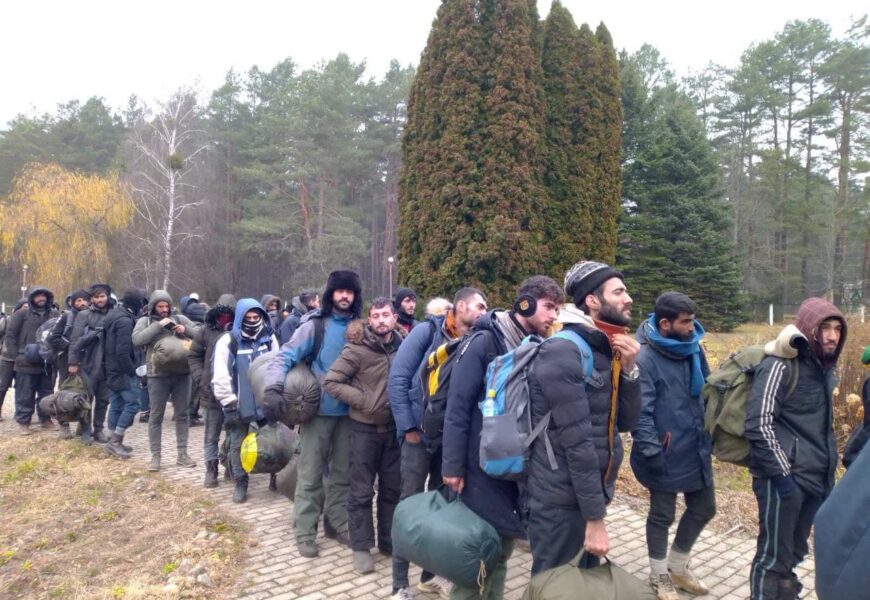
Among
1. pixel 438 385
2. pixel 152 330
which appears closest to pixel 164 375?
pixel 152 330

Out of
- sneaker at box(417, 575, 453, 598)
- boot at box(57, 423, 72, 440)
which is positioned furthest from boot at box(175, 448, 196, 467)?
sneaker at box(417, 575, 453, 598)

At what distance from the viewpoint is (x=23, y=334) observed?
9.65 meters

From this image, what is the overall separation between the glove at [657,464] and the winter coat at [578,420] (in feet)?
3.08

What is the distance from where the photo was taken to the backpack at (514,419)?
3062mm

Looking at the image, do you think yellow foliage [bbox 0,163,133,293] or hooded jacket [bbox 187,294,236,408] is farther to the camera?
yellow foliage [bbox 0,163,133,293]

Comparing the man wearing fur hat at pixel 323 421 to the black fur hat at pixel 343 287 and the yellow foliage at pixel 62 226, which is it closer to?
the black fur hat at pixel 343 287

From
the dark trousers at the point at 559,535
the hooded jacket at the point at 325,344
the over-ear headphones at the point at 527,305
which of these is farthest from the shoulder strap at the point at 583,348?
the hooded jacket at the point at 325,344

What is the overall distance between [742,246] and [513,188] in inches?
978

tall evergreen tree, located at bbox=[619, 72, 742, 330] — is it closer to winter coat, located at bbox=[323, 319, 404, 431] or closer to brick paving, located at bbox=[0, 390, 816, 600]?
brick paving, located at bbox=[0, 390, 816, 600]

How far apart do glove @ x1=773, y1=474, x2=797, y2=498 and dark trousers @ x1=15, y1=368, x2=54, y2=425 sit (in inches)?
393

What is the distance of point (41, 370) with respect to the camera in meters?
9.65

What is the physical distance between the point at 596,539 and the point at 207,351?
5.13 metres

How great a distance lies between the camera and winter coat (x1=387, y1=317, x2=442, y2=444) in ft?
14.4

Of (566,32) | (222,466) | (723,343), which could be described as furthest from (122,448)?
(566,32)
